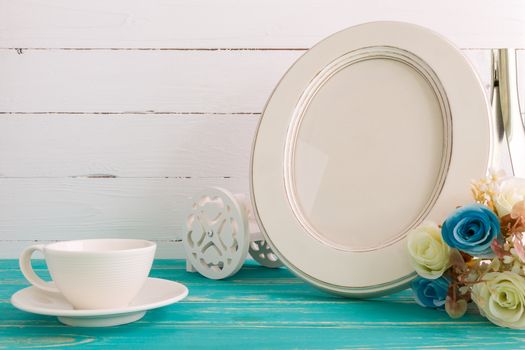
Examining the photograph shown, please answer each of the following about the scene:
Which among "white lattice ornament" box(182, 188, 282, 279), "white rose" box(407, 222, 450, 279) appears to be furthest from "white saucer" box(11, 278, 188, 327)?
"white rose" box(407, 222, 450, 279)

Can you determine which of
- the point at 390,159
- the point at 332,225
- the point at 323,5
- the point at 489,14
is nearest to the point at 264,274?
the point at 332,225

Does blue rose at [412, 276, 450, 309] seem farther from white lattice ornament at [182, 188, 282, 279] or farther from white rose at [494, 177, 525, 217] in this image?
white lattice ornament at [182, 188, 282, 279]

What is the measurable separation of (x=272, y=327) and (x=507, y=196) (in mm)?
336

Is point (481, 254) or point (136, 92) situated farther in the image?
point (136, 92)

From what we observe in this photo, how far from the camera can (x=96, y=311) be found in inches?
25.4

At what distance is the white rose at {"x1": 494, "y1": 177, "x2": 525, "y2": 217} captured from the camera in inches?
28.3

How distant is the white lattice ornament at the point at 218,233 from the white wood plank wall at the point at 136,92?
0.22 metres

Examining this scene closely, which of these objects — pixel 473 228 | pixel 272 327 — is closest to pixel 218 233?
pixel 272 327

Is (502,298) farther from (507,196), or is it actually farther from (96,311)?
(96,311)

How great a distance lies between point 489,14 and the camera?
121cm

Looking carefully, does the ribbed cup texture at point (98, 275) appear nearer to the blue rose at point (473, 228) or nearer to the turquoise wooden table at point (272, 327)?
the turquoise wooden table at point (272, 327)

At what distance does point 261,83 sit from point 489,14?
1.64 feet

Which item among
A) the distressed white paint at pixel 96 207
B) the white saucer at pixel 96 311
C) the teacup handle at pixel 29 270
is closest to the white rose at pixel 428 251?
the white saucer at pixel 96 311

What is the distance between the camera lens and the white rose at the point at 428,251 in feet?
2.39
